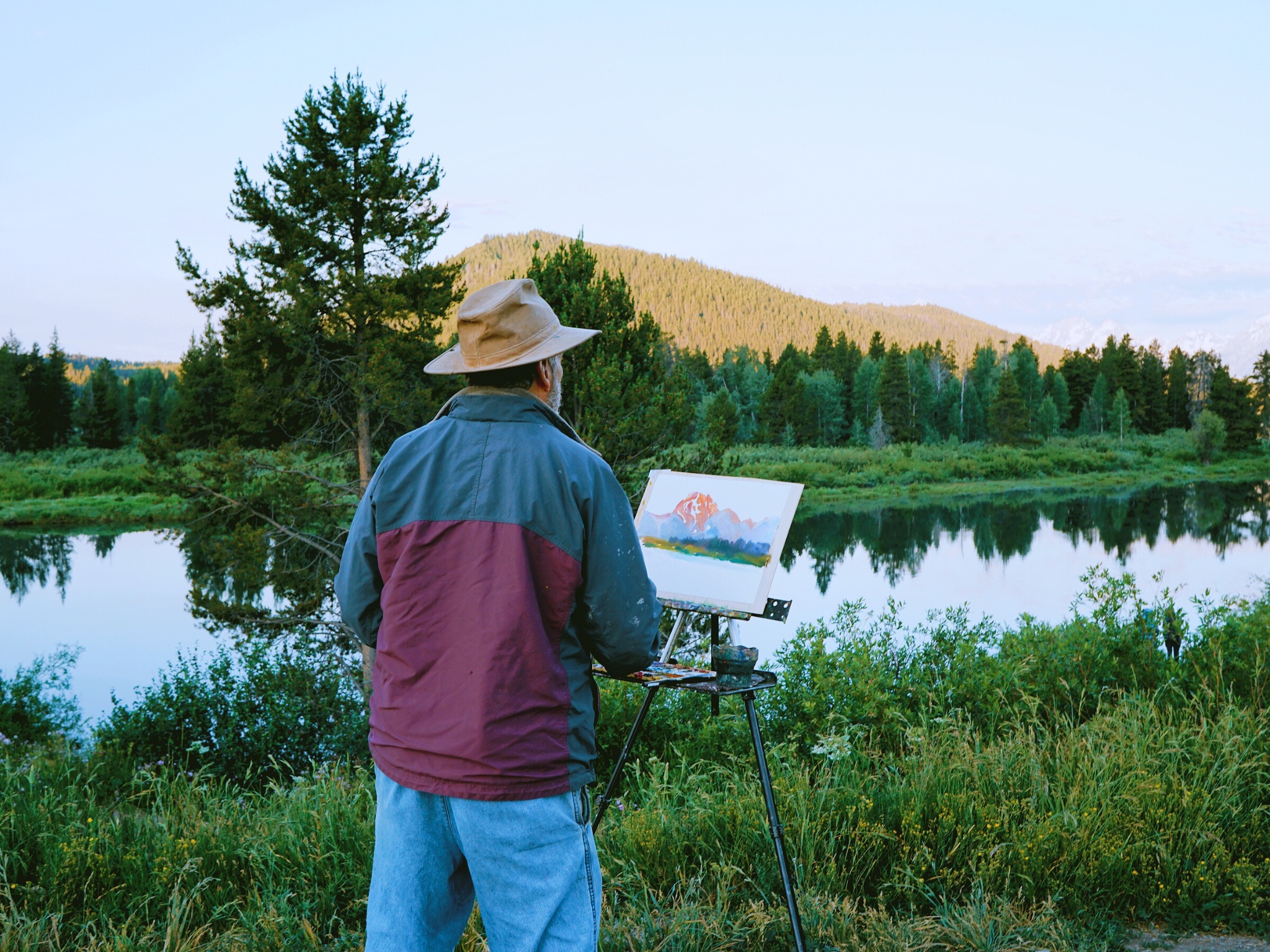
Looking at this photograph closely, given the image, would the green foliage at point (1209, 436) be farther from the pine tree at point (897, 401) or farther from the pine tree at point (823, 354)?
the pine tree at point (823, 354)

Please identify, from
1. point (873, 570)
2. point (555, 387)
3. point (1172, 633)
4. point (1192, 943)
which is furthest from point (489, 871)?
point (873, 570)

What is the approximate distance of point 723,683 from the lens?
259cm

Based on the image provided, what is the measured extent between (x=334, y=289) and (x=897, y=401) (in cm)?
5094

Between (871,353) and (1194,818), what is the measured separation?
74078mm

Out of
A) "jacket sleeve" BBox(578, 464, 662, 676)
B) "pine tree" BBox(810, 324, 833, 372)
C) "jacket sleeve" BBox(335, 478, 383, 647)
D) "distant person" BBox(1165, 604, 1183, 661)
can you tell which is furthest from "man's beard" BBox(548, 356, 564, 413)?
"pine tree" BBox(810, 324, 833, 372)

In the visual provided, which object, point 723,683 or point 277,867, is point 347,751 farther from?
point 723,683

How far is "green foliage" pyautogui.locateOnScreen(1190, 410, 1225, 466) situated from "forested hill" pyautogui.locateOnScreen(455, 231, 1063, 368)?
5032 cm

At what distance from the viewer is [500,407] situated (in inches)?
65.9

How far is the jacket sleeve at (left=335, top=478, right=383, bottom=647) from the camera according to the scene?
1.72 m

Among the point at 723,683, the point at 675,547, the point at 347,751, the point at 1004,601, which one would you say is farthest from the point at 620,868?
the point at 1004,601

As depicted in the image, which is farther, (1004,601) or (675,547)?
(1004,601)

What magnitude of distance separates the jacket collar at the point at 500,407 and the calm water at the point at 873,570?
33.3 feet

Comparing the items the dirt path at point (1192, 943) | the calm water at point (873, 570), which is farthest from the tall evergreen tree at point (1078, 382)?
the dirt path at point (1192, 943)

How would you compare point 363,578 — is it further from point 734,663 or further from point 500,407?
point 734,663
